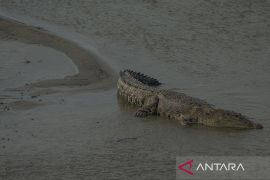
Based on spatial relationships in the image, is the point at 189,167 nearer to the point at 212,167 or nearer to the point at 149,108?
the point at 212,167

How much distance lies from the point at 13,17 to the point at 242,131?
1134cm

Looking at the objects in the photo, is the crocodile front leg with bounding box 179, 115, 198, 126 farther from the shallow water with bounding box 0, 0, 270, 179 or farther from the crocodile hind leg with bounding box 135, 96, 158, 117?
the crocodile hind leg with bounding box 135, 96, 158, 117

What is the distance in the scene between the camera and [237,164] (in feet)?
23.3

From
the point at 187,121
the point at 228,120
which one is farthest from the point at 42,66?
the point at 228,120

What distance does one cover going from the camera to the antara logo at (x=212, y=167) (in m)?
6.94

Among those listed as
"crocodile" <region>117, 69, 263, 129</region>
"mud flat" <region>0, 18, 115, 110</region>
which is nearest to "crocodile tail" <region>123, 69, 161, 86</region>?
"crocodile" <region>117, 69, 263, 129</region>

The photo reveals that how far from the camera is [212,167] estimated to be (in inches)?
277

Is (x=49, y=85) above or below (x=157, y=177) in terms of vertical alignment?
below

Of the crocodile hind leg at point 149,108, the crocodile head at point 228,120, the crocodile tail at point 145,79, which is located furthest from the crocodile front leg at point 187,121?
the crocodile tail at point 145,79

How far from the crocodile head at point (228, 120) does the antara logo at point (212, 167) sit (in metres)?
1.53

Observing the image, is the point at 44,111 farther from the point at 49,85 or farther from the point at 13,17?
the point at 13,17

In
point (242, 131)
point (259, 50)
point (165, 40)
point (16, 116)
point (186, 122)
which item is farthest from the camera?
point (165, 40)

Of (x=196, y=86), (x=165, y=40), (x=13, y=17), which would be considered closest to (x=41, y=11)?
(x=13, y=17)

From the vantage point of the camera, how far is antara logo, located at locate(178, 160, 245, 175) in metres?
6.94
